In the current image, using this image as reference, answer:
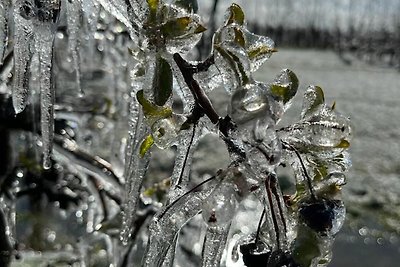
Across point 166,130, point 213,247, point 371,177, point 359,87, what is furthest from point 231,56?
point 359,87

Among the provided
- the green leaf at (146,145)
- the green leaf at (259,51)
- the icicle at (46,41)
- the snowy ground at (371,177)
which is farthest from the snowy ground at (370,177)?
the icicle at (46,41)

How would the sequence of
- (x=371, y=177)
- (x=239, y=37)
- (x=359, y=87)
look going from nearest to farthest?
(x=239, y=37) → (x=371, y=177) → (x=359, y=87)

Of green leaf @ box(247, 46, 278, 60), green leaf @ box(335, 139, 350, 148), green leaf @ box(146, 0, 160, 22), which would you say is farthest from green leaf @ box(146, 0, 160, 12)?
green leaf @ box(335, 139, 350, 148)

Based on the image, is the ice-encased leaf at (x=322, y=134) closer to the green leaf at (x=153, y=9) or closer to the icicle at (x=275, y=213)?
the icicle at (x=275, y=213)

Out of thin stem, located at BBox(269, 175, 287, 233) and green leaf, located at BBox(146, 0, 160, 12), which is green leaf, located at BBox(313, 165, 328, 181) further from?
green leaf, located at BBox(146, 0, 160, 12)

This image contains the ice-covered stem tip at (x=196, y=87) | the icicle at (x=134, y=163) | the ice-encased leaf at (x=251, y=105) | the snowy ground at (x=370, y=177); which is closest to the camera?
the ice-encased leaf at (x=251, y=105)

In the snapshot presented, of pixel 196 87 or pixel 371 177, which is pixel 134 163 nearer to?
pixel 196 87

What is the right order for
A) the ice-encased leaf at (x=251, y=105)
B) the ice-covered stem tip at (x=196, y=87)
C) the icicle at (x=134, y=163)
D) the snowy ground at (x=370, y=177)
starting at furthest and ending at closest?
the snowy ground at (x=370, y=177)
the icicle at (x=134, y=163)
the ice-covered stem tip at (x=196, y=87)
the ice-encased leaf at (x=251, y=105)
